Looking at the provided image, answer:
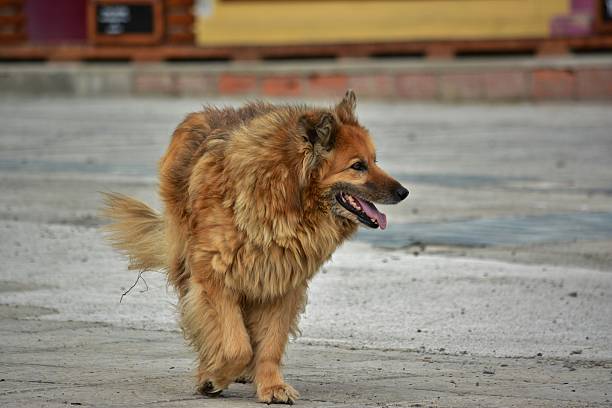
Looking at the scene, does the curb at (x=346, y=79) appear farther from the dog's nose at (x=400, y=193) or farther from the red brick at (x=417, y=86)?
the dog's nose at (x=400, y=193)

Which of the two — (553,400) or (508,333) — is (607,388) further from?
(508,333)

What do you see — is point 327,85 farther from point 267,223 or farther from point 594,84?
point 267,223

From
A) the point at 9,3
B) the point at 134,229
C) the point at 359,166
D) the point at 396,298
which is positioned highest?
the point at 359,166

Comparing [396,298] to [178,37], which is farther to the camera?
[178,37]

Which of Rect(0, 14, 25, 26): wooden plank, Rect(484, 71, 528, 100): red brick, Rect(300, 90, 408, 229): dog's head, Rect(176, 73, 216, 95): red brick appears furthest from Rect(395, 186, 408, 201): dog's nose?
Rect(0, 14, 25, 26): wooden plank

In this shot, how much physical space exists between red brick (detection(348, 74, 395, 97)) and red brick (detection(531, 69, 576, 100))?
2.57 meters

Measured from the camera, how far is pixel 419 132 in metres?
19.3

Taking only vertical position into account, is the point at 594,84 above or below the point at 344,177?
below

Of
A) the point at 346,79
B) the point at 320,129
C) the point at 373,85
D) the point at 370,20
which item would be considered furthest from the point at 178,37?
the point at 320,129

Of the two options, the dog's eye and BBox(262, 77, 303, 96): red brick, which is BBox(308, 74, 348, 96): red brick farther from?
the dog's eye

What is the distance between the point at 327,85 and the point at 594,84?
15.6ft

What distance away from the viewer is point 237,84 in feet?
82.1

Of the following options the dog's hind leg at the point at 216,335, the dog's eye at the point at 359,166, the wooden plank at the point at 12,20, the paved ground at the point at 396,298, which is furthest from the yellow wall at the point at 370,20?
the dog's hind leg at the point at 216,335

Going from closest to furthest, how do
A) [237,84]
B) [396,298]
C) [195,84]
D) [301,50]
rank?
[396,298], [237,84], [195,84], [301,50]
